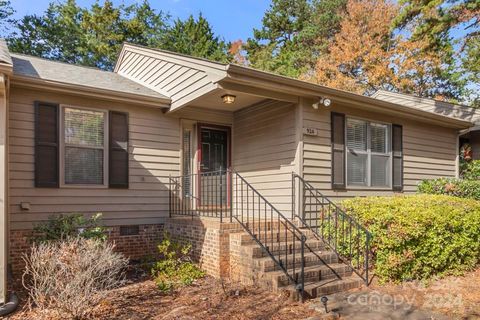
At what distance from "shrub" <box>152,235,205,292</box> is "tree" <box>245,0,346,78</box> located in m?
16.1

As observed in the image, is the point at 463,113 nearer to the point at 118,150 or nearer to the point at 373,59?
the point at 373,59

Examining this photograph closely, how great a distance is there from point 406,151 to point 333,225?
358 centimetres

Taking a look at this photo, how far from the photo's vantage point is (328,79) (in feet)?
65.4

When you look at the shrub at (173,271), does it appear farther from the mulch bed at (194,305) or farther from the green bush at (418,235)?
the green bush at (418,235)

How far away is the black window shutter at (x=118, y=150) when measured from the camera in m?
6.79

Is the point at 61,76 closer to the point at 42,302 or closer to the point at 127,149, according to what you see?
the point at 127,149

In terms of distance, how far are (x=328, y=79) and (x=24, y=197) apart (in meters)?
17.0

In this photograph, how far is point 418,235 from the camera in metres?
5.55

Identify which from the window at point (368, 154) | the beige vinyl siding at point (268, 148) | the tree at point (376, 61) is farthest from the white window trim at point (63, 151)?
the tree at point (376, 61)

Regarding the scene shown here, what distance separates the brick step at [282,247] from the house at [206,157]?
0.8 inches

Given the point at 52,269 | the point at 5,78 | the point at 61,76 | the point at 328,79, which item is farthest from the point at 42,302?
the point at 328,79

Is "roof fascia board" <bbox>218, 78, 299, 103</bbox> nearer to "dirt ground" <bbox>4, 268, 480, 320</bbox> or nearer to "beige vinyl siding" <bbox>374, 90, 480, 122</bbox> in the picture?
"dirt ground" <bbox>4, 268, 480, 320</bbox>

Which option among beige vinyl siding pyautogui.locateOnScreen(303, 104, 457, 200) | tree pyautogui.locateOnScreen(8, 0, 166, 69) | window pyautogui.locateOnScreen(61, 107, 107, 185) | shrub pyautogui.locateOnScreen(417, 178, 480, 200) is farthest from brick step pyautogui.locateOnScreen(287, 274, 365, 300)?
tree pyautogui.locateOnScreen(8, 0, 166, 69)

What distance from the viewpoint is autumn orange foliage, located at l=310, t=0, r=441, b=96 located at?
1836cm
